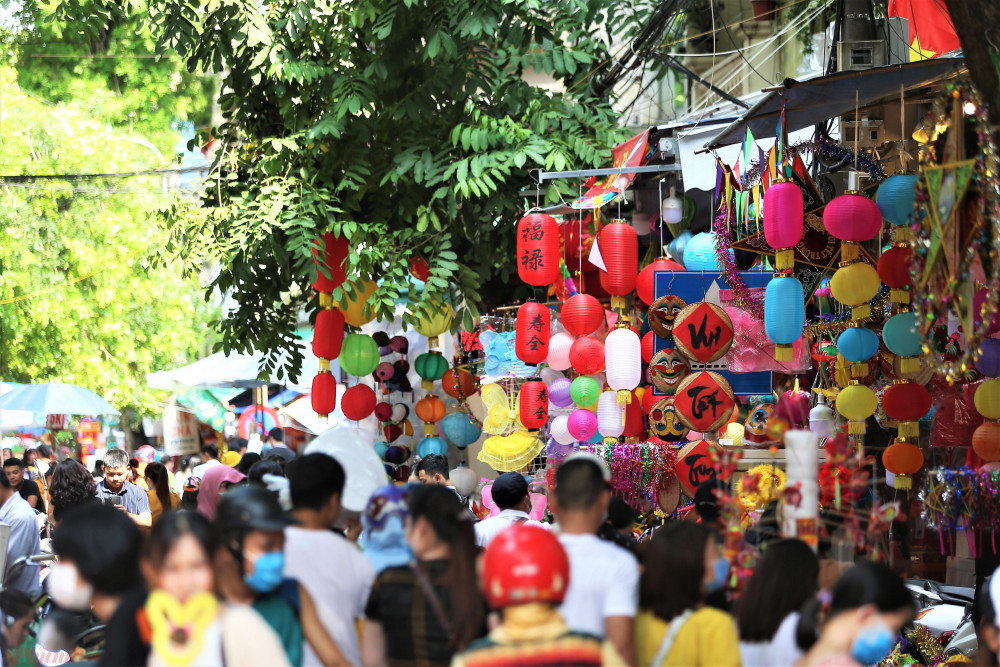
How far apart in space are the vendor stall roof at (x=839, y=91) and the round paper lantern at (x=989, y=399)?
5.94 feet

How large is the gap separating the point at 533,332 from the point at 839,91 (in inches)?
143

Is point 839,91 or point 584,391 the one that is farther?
point 584,391

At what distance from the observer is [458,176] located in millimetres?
10523

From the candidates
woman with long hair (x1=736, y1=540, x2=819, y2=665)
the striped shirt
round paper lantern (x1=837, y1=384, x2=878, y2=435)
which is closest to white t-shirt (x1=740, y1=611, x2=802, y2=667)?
woman with long hair (x1=736, y1=540, x2=819, y2=665)

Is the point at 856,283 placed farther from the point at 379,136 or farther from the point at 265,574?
the point at 265,574

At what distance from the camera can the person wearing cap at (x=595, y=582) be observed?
4152mm

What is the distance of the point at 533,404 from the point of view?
35.4ft

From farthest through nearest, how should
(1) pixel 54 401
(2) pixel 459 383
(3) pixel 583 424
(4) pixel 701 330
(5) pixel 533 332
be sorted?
(1) pixel 54 401
(2) pixel 459 383
(5) pixel 533 332
(3) pixel 583 424
(4) pixel 701 330

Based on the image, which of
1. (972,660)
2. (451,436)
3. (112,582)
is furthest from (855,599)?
(451,436)

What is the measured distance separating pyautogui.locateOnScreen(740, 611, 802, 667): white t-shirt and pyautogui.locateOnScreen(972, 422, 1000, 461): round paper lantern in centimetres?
366

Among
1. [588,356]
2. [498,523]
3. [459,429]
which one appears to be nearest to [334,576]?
[498,523]

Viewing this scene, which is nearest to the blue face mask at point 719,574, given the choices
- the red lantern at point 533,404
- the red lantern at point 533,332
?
the red lantern at point 533,332

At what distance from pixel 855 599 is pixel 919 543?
647 cm

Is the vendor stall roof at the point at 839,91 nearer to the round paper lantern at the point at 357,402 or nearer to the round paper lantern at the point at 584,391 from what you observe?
the round paper lantern at the point at 584,391
